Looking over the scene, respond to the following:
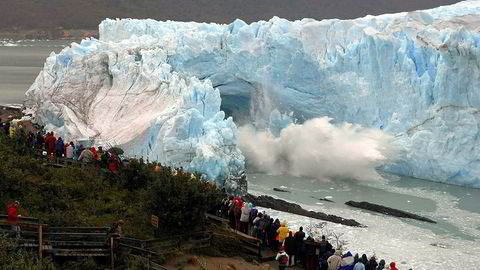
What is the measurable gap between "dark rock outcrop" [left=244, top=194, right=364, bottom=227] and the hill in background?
79979mm

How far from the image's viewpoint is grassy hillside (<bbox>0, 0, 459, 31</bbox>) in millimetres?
96875

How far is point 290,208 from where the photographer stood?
1534cm

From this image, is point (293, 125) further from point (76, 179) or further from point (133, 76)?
point (76, 179)

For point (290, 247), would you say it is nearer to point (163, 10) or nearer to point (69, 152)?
point (69, 152)

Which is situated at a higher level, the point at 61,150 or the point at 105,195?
the point at 61,150

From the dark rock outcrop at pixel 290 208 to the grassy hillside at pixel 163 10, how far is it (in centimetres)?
7980

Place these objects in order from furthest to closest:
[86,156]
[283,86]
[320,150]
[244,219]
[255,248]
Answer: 1. [283,86]
2. [320,150]
3. [86,156]
4. [244,219]
5. [255,248]

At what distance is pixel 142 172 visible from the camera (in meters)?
11.5

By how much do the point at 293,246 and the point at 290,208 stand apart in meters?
6.43

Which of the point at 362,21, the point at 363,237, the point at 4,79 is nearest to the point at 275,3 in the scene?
the point at 4,79

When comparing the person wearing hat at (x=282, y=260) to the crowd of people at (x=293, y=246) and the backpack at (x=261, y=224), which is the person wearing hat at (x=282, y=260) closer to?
the crowd of people at (x=293, y=246)

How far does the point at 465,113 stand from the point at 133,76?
9312 mm

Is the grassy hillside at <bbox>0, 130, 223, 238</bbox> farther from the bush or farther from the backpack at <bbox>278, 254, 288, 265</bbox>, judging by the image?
the bush

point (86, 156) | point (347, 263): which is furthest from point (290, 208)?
point (347, 263)
